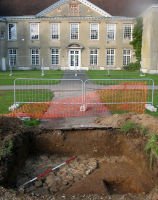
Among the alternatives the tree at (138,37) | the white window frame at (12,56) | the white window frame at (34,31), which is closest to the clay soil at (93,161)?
the tree at (138,37)

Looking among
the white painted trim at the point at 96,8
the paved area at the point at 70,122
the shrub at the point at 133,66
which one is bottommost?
Result: the paved area at the point at 70,122

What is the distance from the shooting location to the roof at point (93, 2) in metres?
45.8

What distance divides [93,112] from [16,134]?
191 inches

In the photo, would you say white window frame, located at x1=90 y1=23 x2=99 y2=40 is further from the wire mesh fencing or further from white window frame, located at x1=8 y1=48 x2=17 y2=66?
the wire mesh fencing

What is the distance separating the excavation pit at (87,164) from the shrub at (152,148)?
222 millimetres

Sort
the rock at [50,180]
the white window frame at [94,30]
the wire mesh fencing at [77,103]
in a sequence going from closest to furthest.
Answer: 1. the rock at [50,180]
2. the wire mesh fencing at [77,103]
3. the white window frame at [94,30]

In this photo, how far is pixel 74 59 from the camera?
45.3m

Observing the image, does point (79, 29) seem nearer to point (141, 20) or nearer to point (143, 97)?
point (141, 20)

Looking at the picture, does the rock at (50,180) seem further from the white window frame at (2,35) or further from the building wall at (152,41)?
the white window frame at (2,35)

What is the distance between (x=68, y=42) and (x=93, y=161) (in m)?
38.9

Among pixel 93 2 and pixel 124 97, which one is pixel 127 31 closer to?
pixel 93 2

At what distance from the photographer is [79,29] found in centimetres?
4500

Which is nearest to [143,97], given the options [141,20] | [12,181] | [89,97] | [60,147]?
[89,97]

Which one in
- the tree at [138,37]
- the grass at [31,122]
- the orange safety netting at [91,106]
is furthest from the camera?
the tree at [138,37]
